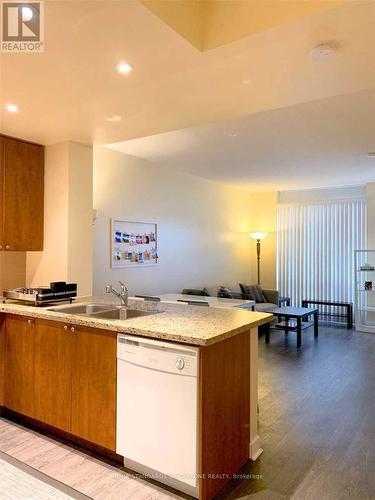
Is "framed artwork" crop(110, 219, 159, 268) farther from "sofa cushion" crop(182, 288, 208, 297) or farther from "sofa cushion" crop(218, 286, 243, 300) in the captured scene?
"sofa cushion" crop(218, 286, 243, 300)

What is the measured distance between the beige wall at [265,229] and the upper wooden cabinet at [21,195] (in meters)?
5.31

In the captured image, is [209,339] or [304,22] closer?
[304,22]

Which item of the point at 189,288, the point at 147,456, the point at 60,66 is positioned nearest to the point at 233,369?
the point at 147,456

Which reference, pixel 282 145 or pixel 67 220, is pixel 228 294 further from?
pixel 67 220

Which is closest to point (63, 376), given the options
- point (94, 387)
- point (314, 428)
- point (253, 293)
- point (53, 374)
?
point (53, 374)

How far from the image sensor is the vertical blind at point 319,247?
6.92 meters

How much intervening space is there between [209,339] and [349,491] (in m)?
1.23

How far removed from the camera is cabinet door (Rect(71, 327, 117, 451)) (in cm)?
219

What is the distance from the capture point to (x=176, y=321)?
7.29ft

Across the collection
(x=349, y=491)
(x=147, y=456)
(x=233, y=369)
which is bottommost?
(x=349, y=491)

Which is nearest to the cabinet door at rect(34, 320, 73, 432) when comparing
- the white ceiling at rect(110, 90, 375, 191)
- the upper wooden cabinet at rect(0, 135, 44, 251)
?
the upper wooden cabinet at rect(0, 135, 44, 251)

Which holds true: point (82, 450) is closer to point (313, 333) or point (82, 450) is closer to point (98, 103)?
point (98, 103)

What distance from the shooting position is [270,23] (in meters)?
1.66

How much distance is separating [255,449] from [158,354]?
103 cm
